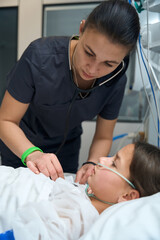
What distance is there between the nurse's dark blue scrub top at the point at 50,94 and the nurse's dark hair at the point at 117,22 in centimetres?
32

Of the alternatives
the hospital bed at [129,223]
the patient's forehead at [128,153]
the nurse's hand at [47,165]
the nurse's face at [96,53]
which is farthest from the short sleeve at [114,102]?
the hospital bed at [129,223]

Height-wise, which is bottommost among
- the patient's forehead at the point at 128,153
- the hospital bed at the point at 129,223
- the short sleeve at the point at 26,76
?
the patient's forehead at the point at 128,153

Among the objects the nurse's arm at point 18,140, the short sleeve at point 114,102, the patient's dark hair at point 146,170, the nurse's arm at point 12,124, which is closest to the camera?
the patient's dark hair at point 146,170

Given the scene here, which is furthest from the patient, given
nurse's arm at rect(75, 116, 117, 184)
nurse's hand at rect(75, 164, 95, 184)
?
nurse's arm at rect(75, 116, 117, 184)

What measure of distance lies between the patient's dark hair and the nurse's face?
410mm

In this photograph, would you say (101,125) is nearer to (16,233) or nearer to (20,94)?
(20,94)

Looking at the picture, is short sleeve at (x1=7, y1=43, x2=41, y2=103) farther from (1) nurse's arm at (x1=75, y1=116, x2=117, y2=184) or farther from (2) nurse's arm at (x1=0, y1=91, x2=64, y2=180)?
(1) nurse's arm at (x1=75, y1=116, x2=117, y2=184)

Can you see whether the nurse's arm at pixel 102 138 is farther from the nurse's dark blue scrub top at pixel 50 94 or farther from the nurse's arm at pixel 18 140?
the nurse's arm at pixel 18 140

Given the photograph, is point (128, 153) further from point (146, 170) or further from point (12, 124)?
point (12, 124)

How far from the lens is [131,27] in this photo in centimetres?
95

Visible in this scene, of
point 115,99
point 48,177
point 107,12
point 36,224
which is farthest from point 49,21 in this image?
point 36,224

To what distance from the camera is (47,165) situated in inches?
39.1

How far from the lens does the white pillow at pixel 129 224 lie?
0.58 metres

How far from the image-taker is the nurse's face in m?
0.95
